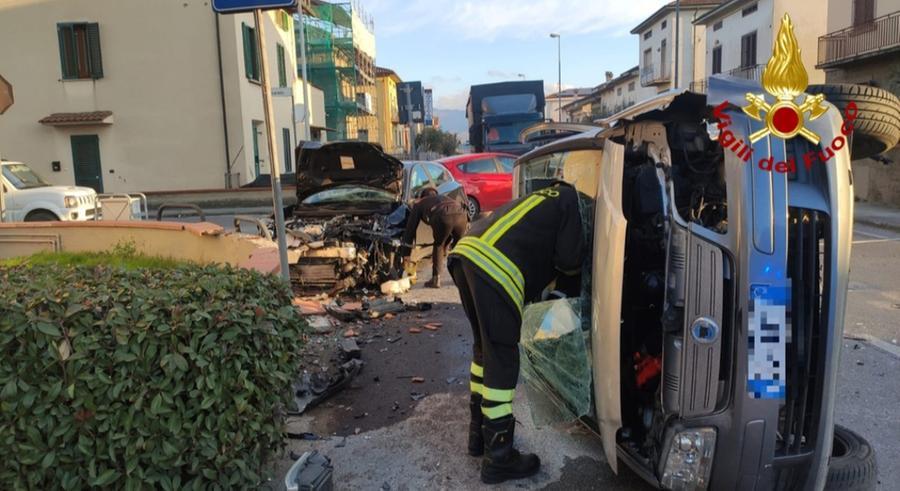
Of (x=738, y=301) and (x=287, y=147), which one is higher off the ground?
(x=287, y=147)

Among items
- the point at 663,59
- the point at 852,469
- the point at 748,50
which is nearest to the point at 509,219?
the point at 852,469

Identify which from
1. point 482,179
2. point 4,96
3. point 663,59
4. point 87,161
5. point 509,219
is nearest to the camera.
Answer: point 509,219

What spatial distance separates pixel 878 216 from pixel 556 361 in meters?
15.2

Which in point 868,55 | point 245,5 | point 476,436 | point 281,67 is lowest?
point 476,436

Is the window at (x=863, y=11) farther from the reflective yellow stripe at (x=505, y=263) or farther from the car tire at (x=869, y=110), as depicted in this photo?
the reflective yellow stripe at (x=505, y=263)

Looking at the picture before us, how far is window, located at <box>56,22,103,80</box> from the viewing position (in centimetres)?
2097

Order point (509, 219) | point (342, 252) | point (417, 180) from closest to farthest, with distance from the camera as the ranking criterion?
point (509, 219) < point (342, 252) < point (417, 180)

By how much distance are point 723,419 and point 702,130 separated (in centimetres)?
121

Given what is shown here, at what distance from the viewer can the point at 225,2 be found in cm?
388

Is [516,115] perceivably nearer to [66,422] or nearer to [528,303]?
[528,303]

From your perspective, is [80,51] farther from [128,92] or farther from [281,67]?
[281,67]

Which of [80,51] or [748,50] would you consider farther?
[748,50]

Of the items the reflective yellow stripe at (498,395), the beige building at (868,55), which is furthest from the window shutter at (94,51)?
the beige building at (868,55)

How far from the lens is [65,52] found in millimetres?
21156
